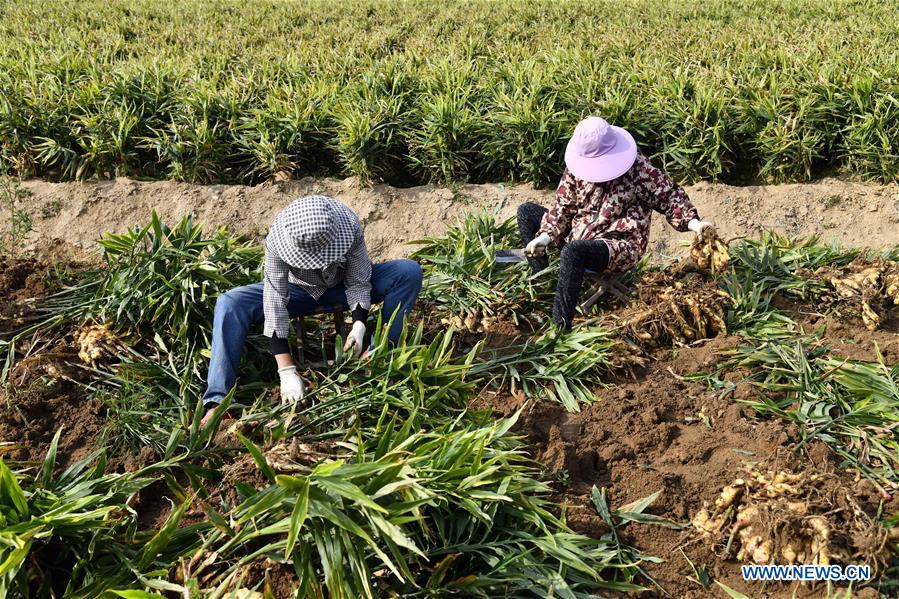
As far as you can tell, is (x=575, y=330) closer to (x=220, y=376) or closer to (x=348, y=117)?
(x=220, y=376)

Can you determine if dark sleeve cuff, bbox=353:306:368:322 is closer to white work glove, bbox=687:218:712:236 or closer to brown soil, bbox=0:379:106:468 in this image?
brown soil, bbox=0:379:106:468

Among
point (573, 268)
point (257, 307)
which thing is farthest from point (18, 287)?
point (573, 268)

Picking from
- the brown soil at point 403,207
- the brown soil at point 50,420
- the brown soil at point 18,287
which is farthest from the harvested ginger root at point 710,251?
the brown soil at point 18,287

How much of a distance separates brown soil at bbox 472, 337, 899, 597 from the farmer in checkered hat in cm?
62

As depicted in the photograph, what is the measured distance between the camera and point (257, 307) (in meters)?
3.21

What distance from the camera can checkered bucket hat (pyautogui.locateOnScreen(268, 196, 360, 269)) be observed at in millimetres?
3000

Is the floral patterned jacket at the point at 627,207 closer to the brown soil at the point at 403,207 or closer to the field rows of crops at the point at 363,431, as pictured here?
the field rows of crops at the point at 363,431

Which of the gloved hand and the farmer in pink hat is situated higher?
the farmer in pink hat

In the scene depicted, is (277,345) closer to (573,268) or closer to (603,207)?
(573,268)

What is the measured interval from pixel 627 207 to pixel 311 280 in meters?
1.51

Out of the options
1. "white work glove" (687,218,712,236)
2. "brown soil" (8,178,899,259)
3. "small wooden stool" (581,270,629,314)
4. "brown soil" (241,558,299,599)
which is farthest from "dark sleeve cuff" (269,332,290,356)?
"white work glove" (687,218,712,236)

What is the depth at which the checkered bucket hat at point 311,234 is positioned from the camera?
3000mm

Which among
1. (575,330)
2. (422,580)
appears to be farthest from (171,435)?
(575,330)

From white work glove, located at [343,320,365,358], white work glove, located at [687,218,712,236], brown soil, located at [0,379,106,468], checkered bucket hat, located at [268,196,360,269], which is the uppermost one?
checkered bucket hat, located at [268,196,360,269]
